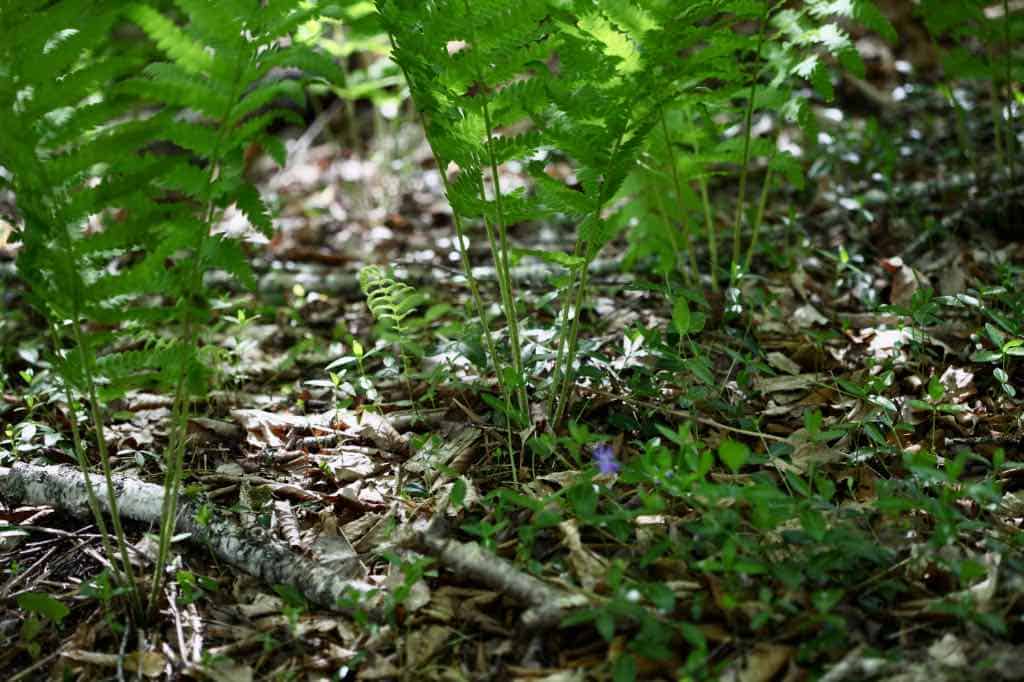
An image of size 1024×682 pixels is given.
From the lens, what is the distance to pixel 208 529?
2.11 m

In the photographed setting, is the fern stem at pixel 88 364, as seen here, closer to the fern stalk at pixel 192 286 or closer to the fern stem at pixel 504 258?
the fern stalk at pixel 192 286

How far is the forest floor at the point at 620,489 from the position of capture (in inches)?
66.7

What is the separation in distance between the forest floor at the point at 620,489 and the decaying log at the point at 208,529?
1.2 inches

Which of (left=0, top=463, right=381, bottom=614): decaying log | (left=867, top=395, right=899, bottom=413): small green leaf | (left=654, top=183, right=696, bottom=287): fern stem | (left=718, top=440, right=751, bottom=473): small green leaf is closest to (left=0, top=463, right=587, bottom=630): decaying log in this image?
(left=0, top=463, right=381, bottom=614): decaying log

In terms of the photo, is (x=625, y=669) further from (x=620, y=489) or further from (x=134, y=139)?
(x=134, y=139)

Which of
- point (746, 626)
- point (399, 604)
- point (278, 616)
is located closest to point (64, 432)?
point (278, 616)

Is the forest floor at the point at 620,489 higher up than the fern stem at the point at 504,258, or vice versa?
the fern stem at the point at 504,258

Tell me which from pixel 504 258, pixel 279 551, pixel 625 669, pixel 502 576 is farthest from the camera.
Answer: pixel 504 258

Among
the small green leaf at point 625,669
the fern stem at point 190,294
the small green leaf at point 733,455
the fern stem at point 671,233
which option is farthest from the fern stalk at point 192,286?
the fern stem at point 671,233

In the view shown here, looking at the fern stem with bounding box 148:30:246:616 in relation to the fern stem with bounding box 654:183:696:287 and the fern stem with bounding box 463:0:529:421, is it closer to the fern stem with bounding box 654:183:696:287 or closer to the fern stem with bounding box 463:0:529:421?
the fern stem with bounding box 463:0:529:421

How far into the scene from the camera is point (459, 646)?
180cm

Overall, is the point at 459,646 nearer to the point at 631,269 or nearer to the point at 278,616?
the point at 278,616

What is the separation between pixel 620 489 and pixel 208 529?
1034 millimetres

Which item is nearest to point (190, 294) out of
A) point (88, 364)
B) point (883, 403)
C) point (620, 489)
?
point (88, 364)
